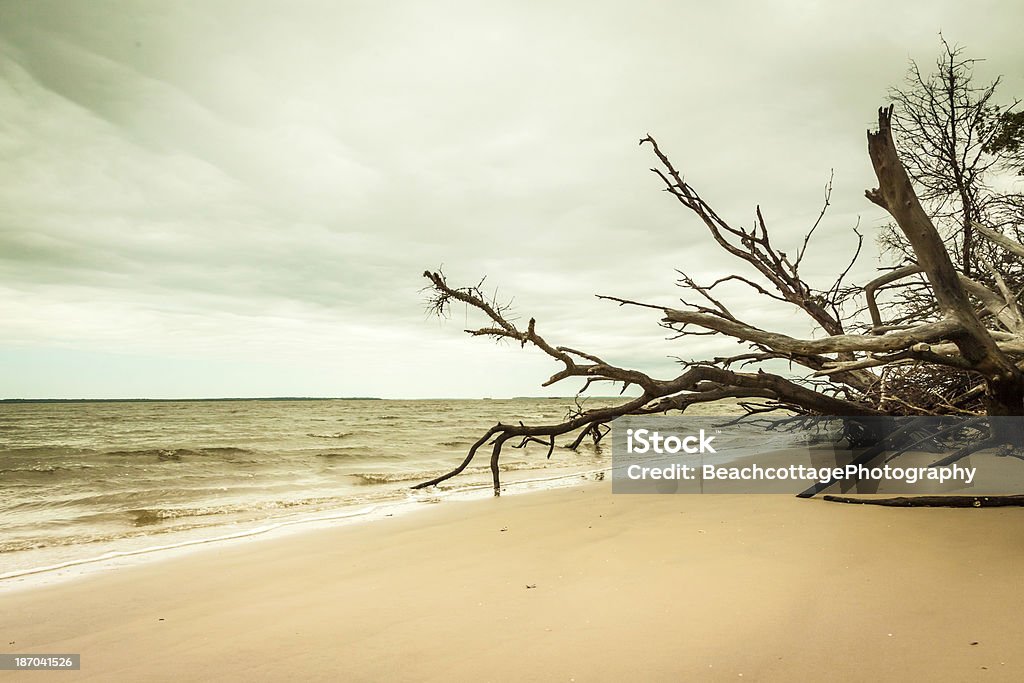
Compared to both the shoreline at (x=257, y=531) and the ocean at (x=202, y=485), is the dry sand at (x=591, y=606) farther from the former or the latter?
the ocean at (x=202, y=485)

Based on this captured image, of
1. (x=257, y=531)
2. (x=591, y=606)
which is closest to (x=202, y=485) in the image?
(x=257, y=531)

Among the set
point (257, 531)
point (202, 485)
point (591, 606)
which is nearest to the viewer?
point (591, 606)

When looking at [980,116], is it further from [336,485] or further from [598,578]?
[336,485]

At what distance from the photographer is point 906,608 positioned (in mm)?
2488

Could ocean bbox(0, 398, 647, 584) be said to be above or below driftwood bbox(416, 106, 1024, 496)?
below

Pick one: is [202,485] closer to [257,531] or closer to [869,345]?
[257,531]

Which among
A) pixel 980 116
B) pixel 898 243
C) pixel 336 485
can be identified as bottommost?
pixel 336 485

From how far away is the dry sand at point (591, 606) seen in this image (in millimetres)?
2207

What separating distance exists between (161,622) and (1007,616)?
4.36 metres

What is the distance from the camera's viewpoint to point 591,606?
2.88 meters

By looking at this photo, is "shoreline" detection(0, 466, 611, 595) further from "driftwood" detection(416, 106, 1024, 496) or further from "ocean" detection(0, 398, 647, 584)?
"driftwood" detection(416, 106, 1024, 496)

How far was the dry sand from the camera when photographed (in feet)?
7.24

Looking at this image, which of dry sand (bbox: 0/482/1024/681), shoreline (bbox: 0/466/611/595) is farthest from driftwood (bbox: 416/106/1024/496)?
shoreline (bbox: 0/466/611/595)

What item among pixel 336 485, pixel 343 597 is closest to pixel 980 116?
pixel 343 597
